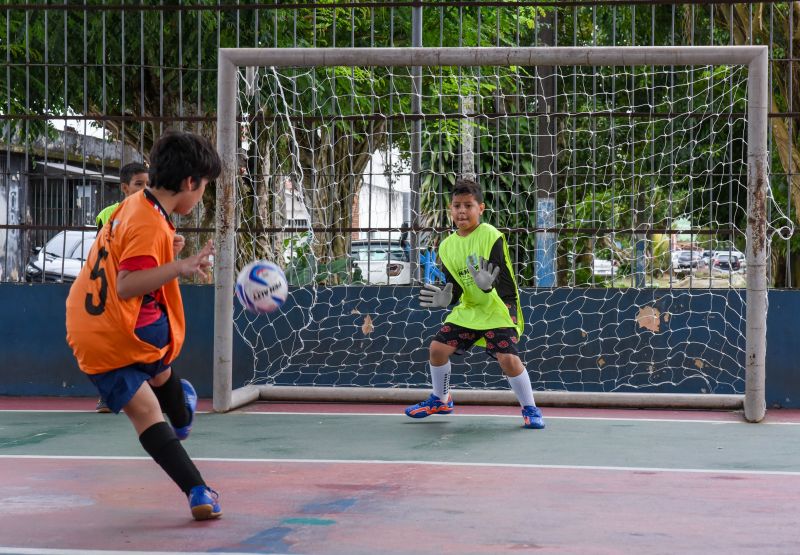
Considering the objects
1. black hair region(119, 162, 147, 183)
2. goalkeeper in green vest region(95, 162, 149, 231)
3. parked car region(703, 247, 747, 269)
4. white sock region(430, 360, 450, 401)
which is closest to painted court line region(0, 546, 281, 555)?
white sock region(430, 360, 450, 401)

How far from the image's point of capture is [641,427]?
8453 mm

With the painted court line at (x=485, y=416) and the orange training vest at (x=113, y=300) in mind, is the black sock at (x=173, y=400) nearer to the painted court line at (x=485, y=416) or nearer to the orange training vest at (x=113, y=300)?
the orange training vest at (x=113, y=300)

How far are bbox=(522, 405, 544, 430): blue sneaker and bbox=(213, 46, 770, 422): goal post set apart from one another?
1087 mm

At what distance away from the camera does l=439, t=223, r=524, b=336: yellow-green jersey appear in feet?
27.0

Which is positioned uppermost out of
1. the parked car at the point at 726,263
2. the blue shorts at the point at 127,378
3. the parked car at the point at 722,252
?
the parked car at the point at 722,252

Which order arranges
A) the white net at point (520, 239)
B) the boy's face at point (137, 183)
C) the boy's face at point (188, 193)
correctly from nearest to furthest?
the boy's face at point (188, 193)
the boy's face at point (137, 183)
the white net at point (520, 239)

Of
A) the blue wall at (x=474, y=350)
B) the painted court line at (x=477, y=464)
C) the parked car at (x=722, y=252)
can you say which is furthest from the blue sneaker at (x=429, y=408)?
the parked car at (x=722, y=252)

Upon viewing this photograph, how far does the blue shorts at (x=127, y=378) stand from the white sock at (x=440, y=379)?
11.8 feet

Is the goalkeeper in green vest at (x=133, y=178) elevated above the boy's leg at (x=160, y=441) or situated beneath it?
elevated above

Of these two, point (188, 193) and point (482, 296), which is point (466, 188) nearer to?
point (482, 296)

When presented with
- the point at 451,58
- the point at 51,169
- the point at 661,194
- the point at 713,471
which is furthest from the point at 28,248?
the point at 713,471

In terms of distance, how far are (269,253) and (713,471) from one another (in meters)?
4.70

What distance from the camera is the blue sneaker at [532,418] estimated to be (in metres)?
8.23

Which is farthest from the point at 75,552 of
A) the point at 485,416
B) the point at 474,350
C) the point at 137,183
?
the point at 474,350
